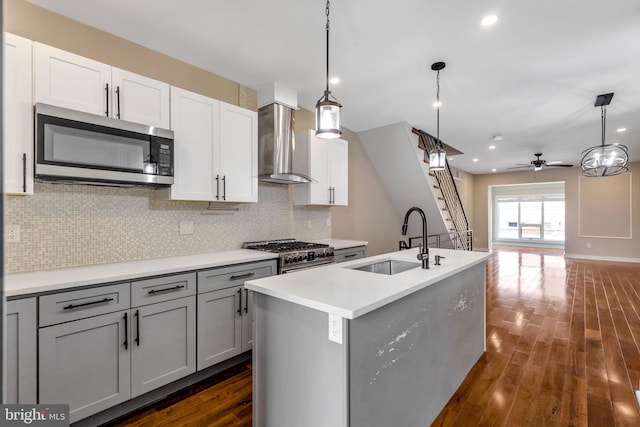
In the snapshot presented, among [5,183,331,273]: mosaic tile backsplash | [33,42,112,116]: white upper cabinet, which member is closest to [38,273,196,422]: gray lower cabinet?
[5,183,331,273]: mosaic tile backsplash

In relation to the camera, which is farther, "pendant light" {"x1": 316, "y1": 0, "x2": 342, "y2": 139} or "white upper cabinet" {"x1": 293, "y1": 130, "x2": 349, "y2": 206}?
"white upper cabinet" {"x1": 293, "y1": 130, "x2": 349, "y2": 206}

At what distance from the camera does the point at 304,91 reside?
11.5ft

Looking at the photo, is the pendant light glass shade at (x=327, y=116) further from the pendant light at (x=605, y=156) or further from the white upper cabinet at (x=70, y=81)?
the pendant light at (x=605, y=156)

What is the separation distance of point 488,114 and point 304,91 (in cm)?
274

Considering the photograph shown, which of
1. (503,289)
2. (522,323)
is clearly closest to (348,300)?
(522,323)

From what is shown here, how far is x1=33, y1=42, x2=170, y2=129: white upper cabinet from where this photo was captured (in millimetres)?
1818

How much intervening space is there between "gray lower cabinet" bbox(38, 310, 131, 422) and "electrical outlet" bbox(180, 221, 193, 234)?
1001 millimetres

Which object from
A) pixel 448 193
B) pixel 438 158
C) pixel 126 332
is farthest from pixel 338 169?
pixel 448 193

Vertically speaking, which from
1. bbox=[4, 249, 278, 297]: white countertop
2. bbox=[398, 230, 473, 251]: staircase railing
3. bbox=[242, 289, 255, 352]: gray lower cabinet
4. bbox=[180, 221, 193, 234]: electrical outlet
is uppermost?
bbox=[180, 221, 193, 234]: electrical outlet

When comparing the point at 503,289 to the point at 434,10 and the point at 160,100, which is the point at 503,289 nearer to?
the point at 434,10

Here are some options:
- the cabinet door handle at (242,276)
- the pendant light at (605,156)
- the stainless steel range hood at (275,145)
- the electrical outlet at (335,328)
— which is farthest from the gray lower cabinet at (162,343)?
the pendant light at (605,156)

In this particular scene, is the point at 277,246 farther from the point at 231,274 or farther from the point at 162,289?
the point at 162,289

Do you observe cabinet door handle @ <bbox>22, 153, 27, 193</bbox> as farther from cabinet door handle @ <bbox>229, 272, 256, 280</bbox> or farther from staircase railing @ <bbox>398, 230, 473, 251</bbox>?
staircase railing @ <bbox>398, 230, 473, 251</bbox>

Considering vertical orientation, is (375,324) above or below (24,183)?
below
